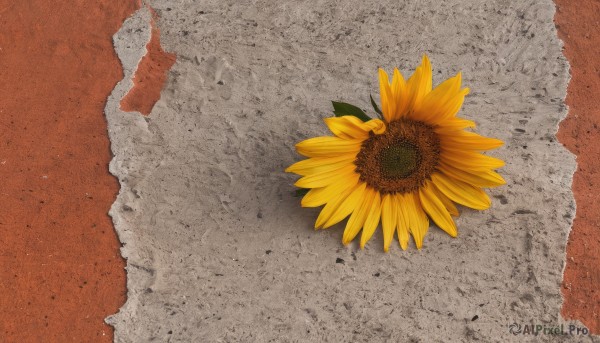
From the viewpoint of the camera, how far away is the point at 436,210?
7.72ft

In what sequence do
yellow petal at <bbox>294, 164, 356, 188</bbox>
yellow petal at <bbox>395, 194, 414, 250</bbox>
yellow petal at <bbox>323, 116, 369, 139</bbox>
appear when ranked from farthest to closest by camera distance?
yellow petal at <bbox>395, 194, 414, 250</bbox> < yellow petal at <bbox>294, 164, 356, 188</bbox> < yellow petal at <bbox>323, 116, 369, 139</bbox>

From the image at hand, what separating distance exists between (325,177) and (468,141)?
422 mm

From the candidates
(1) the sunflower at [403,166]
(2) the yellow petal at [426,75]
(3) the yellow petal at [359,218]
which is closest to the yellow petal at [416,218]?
(1) the sunflower at [403,166]

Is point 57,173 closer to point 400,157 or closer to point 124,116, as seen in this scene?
point 124,116

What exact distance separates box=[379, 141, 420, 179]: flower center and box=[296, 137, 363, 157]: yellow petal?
12cm

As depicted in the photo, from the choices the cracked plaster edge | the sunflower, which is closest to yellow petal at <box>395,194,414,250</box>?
the sunflower

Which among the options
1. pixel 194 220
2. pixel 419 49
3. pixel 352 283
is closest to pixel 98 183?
pixel 194 220

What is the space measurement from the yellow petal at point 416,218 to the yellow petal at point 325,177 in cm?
20

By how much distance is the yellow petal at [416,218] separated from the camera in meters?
2.32

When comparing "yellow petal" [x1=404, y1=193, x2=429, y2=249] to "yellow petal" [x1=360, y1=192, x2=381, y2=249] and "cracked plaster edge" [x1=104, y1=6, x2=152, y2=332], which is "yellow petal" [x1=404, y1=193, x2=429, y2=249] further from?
"cracked plaster edge" [x1=104, y1=6, x2=152, y2=332]

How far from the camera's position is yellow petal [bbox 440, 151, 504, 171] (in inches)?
89.0

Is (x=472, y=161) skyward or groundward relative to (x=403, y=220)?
skyward

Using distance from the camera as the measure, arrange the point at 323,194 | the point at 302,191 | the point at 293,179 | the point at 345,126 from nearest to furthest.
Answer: the point at 345,126 < the point at 323,194 < the point at 302,191 < the point at 293,179

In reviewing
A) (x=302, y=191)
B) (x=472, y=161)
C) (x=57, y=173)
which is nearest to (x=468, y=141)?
(x=472, y=161)
